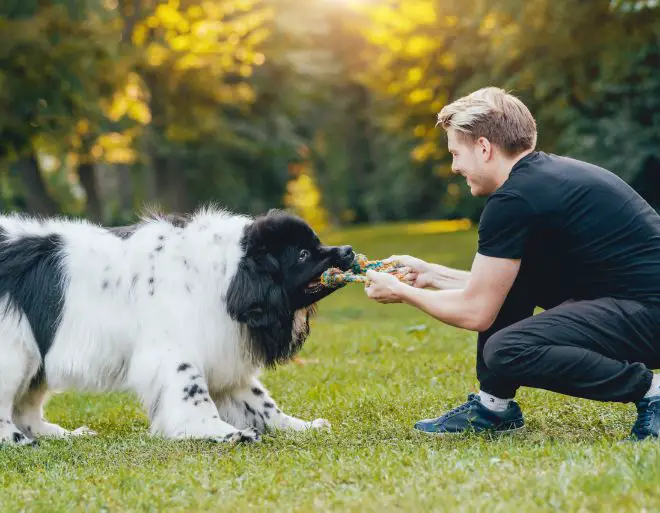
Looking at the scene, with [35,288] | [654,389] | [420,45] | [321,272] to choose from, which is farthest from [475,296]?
[420,45]

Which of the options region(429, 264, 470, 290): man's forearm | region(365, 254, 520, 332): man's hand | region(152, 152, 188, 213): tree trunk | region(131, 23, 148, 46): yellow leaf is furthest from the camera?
region(152, 152, 188, 213): tree trunk

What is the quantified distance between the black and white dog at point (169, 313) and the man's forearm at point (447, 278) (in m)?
0.50

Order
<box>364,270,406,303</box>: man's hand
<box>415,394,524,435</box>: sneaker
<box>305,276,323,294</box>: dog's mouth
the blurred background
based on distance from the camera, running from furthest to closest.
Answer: the blurred background < <box>305,276,323,294</box>: dog's mouth < <box>415,394,524,435</box>: sneaker < <box>364,270,406,303</box>: man's hand

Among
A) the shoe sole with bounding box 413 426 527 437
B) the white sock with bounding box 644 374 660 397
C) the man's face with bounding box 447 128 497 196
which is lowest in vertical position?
the shoe sole with bounding box 413 426 527 437

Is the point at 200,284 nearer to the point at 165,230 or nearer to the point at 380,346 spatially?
the point at 165,230

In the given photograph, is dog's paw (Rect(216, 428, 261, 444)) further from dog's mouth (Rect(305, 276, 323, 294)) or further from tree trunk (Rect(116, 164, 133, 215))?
tree trunk (Rect(116, 164, 133, 215))

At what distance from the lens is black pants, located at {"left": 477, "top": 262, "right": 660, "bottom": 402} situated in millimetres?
4359

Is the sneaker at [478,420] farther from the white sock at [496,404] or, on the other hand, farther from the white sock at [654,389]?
the white sock at [654,389]

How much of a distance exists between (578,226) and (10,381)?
10.6 ft

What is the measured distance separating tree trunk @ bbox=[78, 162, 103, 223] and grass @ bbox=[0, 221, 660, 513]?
16096mm

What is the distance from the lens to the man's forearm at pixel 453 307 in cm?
452

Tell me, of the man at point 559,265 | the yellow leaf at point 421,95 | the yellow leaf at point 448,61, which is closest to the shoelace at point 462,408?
the man at point 559,265

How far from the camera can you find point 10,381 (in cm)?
528

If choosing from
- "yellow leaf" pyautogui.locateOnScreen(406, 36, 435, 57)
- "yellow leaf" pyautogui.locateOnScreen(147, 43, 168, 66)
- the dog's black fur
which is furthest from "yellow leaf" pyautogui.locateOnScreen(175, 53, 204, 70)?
the dog's black fur
